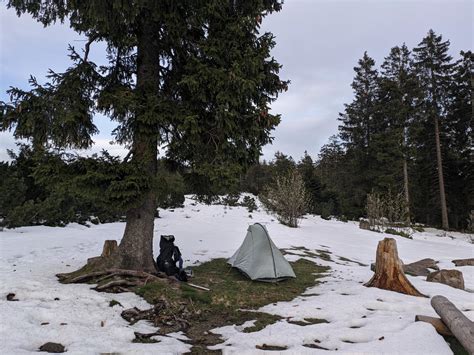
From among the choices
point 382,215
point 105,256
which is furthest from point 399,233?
point 105,256

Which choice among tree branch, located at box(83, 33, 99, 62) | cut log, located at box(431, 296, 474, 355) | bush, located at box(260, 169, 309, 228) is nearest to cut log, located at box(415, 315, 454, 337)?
cut log, located at box(431, 296, 474, 355)

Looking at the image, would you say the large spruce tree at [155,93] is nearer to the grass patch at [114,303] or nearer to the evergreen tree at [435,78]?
the grass patch at [114,303]

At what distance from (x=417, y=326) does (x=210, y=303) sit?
3088 millimetres

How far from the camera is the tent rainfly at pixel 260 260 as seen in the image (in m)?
7.12

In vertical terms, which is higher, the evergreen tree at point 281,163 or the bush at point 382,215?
the evergreen tree at point 281,163

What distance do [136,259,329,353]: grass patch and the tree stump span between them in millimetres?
1442

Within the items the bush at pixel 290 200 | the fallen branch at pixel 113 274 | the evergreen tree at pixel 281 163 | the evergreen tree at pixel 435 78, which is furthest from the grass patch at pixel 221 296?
the evergreen tree at pixel 281 163

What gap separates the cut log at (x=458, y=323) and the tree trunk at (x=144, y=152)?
15.5 ft

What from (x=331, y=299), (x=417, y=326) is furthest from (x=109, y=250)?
(x=417, y=326)

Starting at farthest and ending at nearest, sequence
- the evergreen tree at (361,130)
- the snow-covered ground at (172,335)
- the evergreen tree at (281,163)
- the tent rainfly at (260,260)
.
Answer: the evergreen tree at (281,163) → the evergreen tree at (361,130) → the tent rainfly at (260,260) → the snow-covered ground at (172,335)

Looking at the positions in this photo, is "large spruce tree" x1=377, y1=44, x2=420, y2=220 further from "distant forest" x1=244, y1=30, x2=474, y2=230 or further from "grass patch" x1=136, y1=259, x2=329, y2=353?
"grass patch" x1=136, y1=259, x2=329, y2=353

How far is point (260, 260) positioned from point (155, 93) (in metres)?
4.34

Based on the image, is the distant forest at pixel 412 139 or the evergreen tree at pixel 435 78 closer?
the distant forest at pixel 412 139

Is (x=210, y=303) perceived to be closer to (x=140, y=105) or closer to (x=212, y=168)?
(x=212, y=168)
